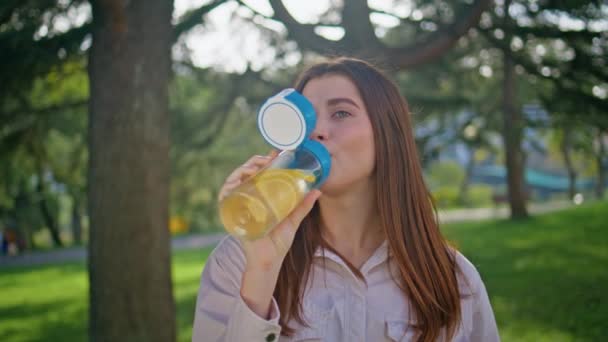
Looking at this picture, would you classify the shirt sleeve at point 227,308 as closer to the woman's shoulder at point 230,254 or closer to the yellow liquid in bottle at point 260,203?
the woman's shoulder at point 230,254

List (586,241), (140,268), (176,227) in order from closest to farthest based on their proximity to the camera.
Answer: (140,268) < (586,241) < (176,227)

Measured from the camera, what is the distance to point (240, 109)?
9.66 m

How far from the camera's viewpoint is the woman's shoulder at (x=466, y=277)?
2.06 metres

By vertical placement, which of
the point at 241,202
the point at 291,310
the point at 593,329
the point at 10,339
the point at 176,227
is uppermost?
the point at 241,202

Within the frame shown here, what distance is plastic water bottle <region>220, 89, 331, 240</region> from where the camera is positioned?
1645 millimetres

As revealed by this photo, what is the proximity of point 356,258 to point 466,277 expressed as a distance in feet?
1.35

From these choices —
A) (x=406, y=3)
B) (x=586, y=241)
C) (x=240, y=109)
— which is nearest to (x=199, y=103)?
(x=240, y=109)

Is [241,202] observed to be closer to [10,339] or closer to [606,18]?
[606,18]

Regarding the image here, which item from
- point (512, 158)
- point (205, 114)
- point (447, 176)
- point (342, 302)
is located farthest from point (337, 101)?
point (447, 176)

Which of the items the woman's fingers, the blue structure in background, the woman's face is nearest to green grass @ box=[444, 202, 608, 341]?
the woman's face

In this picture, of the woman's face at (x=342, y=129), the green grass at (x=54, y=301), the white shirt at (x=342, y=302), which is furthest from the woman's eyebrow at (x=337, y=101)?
the green grass at (x=54, y=301)

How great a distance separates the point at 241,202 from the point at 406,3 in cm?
684

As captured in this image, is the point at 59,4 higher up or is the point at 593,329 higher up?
the point at 59,4

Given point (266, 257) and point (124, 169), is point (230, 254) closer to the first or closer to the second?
point (266, 257)
